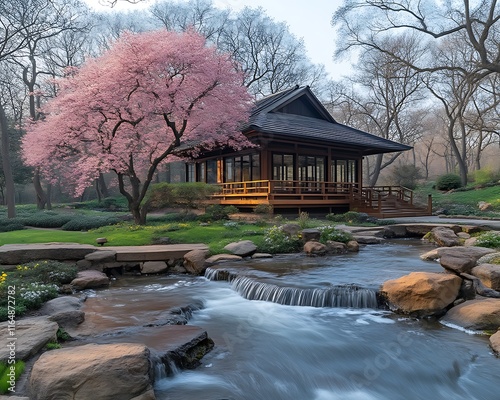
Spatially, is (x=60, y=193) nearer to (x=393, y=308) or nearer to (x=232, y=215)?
(x=232, y=215)

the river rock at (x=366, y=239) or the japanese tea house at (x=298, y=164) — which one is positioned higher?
the japanese tea house at (x=298, y=164)

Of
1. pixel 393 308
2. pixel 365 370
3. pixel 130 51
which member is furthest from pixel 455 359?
pixel 130 51

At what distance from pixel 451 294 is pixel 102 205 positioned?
31.8m

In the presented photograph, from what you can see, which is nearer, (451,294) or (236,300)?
(451,294)

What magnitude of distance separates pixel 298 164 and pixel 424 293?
53.5 feet

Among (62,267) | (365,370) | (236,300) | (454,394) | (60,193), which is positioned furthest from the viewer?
(60,193)

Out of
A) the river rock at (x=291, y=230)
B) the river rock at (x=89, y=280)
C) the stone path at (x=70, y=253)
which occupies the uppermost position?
the river rock at (x=291, y=230)

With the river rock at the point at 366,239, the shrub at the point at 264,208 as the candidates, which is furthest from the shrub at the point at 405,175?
the river rock at the point at 366,239

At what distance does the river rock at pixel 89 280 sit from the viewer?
794 cm

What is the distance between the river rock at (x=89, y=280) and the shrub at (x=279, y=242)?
463 cm

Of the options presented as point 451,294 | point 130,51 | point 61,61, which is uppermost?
point 61,61

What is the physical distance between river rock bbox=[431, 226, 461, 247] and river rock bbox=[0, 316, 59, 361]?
38.3ft

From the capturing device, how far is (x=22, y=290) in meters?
6.19

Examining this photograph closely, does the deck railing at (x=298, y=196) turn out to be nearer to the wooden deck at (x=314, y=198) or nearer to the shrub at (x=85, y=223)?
the wooden deck at (x=314, y=198)
